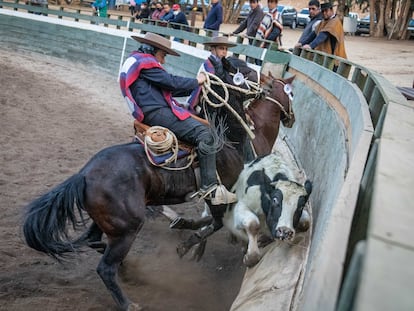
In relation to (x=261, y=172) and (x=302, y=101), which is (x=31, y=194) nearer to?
(x=261, y=172)

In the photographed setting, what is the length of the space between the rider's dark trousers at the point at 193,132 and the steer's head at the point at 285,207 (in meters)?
0.61

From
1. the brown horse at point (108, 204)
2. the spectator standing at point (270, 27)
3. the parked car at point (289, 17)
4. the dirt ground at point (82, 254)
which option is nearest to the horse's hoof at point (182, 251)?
the dirt ground at point (82, 254)

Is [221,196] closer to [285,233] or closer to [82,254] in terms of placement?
[285,233]

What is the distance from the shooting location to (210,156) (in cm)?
497

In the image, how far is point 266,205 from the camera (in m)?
4.79

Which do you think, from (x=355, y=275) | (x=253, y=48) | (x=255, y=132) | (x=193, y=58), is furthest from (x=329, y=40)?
(x=355, y=275)

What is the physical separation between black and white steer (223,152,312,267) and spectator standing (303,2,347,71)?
440cm

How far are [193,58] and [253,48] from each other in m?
3.14

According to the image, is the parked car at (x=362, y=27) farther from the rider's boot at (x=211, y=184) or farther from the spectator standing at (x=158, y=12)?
the rider's boot at (x=211, y=184)

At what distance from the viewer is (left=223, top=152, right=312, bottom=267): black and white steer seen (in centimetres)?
448

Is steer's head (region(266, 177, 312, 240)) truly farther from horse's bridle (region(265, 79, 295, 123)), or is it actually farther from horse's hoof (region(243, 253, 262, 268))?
horse's bridle (region(265, 79, 295, 123))

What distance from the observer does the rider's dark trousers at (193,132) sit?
4.98 meters

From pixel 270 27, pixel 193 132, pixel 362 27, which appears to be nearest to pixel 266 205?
pixel 193 132

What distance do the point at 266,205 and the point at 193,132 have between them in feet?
3.17
